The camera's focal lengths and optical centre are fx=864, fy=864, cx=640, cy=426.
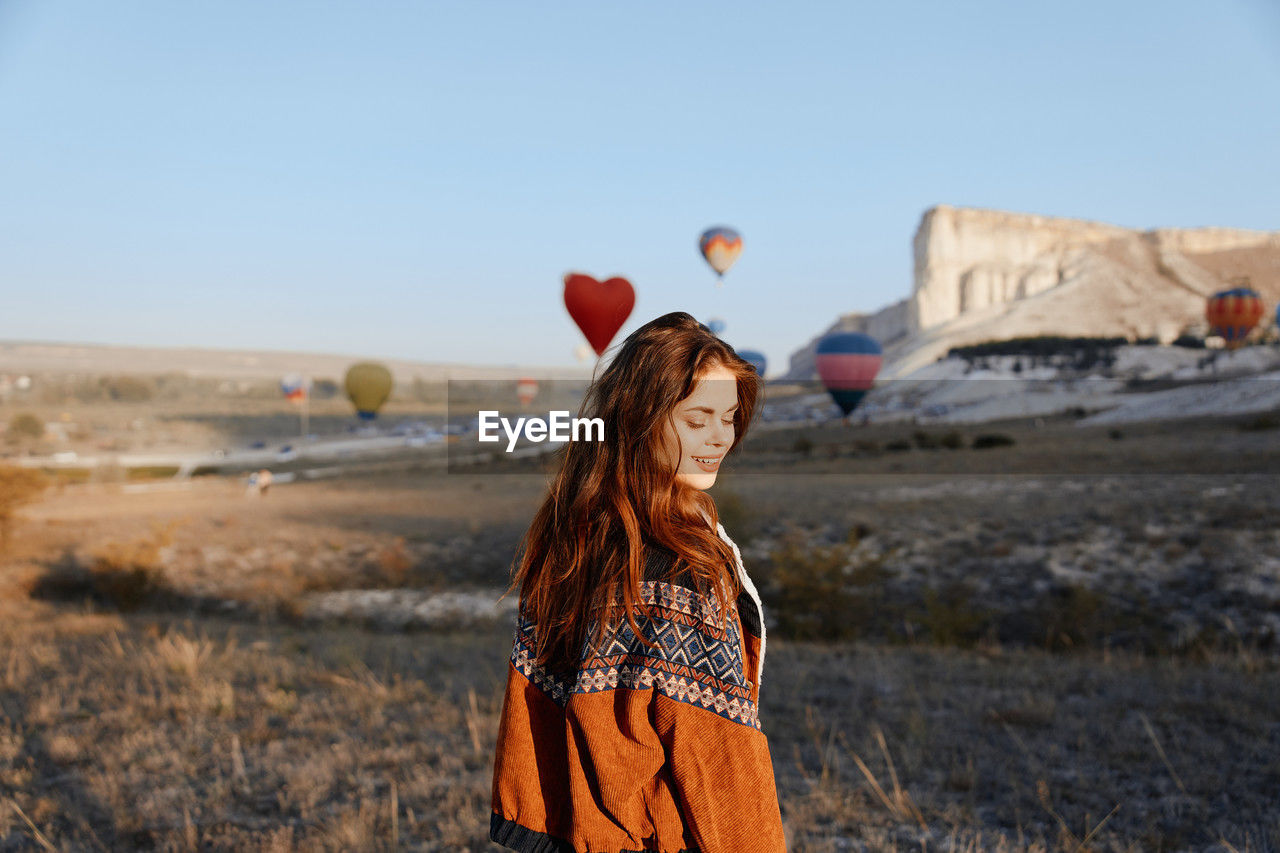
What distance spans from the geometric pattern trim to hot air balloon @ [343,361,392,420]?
170 feet

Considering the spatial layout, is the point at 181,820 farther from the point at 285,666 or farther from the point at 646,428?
the point at 646,428

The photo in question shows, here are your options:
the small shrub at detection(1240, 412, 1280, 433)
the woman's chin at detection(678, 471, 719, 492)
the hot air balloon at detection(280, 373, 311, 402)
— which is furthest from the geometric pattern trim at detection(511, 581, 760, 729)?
the hot air balloon at detection(280, 373, 311, 402)

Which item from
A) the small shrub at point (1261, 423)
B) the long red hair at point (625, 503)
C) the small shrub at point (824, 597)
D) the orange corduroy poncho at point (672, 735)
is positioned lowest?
the small shrub at point (824, 597)

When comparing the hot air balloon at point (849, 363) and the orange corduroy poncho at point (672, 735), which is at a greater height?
the hot air balloon at point (849, 363)

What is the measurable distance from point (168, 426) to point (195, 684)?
83.3 meters

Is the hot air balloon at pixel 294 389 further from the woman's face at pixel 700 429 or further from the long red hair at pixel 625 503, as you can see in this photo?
the woman's face at pixel 700 429

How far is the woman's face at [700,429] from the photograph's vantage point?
6.42 ft

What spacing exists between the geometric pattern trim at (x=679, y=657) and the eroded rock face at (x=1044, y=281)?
134952mm

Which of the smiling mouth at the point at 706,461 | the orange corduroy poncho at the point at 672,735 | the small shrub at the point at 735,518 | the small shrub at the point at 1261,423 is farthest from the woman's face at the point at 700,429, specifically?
the small shrub at the point at 1261,423

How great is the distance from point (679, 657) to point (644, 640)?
8 centimetres

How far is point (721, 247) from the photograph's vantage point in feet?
116

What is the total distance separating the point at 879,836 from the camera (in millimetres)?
4637

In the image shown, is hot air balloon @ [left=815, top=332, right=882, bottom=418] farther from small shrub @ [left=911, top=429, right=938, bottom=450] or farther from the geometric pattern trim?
the geometric pattern trim

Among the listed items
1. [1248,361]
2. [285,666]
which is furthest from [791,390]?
[285,666]
